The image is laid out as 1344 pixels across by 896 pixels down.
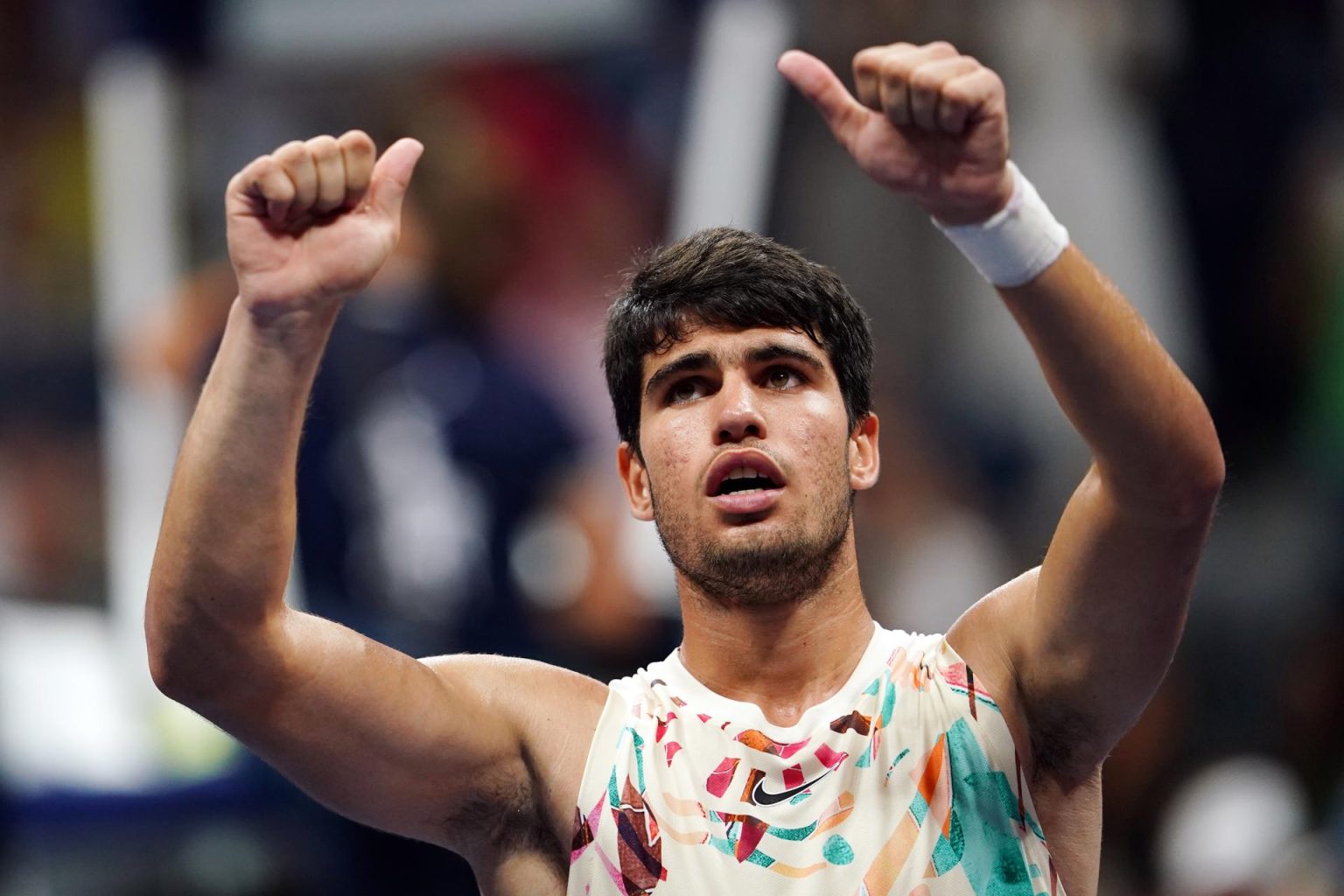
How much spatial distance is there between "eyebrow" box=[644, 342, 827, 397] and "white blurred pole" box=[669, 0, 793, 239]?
14.7 feet

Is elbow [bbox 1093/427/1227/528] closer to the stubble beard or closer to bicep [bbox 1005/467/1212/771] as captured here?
bicep [bbox 1005/467/1212/771]

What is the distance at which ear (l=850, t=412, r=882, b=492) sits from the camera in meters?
3.31

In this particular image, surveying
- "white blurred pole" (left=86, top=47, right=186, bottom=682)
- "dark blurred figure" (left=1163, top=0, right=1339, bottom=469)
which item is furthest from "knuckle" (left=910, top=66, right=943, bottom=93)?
"dark blurred figure" (left=1163, top=0, right=1339, bottom=469)

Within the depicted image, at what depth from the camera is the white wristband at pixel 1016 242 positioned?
268 centimetres

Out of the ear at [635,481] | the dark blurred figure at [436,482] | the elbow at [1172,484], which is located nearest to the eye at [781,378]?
the ear at [635,481]

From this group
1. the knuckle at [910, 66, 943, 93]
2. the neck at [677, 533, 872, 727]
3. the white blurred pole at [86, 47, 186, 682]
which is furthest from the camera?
the white blurred pole at [86, 47, 186, 682]

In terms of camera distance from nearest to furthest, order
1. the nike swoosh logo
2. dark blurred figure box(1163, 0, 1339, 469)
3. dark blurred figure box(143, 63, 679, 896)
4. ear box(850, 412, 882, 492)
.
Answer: the nike swoosh logo → ear box(850, 412, 882, 492) → dark blurred figure box(143, 63, 679, 896) → dark blurred figure box(1163, 0, 1339, 469)

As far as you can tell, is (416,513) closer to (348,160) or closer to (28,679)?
(28,679)

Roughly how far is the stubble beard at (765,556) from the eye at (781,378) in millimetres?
202

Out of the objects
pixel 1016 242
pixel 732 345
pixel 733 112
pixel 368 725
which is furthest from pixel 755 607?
pixel 733 112

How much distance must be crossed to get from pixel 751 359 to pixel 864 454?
0.34 metres

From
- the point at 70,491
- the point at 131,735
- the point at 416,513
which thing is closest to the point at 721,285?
the point at 416,513

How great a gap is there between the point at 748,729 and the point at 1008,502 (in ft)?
14.9

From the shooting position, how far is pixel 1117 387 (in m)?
2.68
